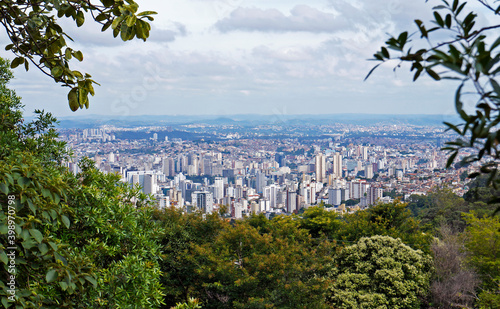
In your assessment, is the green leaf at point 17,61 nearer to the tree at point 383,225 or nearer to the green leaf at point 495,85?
the green leaf at point 495,85

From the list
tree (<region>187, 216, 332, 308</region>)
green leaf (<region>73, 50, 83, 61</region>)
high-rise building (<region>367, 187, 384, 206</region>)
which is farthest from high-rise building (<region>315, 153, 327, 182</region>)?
green leaf (<region>73, 50, 83, 61</region>)

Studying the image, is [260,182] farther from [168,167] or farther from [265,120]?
[265,120]

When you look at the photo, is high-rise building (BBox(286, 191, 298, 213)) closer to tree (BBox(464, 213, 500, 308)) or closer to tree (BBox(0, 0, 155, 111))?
tree (BBox(464, 213, 500, 308))

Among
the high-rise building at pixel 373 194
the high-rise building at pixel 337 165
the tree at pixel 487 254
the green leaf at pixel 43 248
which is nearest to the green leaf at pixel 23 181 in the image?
the green leaf at pixel 43 248

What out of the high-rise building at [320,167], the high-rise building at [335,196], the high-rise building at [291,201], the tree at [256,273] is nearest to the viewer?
the tree at [256,273]

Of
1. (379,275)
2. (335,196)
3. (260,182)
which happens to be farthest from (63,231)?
(260,182)

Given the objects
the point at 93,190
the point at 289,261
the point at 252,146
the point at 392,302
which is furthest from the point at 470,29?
the point at 252,146

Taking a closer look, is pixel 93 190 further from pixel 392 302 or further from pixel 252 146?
pixel 252 146

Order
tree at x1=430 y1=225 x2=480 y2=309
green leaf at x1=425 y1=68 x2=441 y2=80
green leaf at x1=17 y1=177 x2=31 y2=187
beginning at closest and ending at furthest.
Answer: green leaf at x1=425 y1=68 x2=441 y2=80
green leaf at x1=17 y1=177 x2=31 y2=187
tree at x1=430 y1=225 x2=480 y2=309
